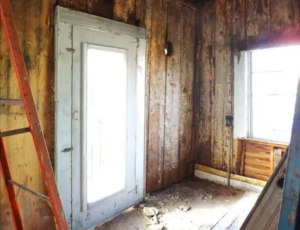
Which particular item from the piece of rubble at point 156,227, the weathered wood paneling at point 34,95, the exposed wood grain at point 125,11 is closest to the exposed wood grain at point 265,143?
the piece of rubble at point 156,227

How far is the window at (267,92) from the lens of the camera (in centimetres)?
312

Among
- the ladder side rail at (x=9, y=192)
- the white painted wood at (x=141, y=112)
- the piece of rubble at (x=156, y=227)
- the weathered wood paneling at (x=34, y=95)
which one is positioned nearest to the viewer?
the ladder side rail at (x=9, y=192)

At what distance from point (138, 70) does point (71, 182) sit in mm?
1362

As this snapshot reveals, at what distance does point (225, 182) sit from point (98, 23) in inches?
105

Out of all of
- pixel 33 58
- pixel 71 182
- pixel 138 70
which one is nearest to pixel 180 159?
pixel 138 70

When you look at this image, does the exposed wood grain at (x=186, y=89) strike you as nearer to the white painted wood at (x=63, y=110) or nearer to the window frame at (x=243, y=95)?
the window frame at (x=243, y=95)

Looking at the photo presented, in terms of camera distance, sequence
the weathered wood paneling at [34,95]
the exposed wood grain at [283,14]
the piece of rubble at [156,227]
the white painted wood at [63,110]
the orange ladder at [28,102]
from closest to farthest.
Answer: the orange ladder at [28,102] < the weathered wood paneling at [34,95] < the white painted wood at [63,110] < the piece of rubble at [156,227] < the exposed wood grain at [283,14]

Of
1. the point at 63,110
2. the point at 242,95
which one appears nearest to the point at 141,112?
the point at 63,110

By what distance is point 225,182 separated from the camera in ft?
11.8

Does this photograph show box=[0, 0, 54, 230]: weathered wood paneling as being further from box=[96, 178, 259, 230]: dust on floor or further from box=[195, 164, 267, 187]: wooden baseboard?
box=[195, 164, 267, 187]: wooden baseboard

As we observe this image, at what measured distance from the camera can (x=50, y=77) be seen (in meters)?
2.16

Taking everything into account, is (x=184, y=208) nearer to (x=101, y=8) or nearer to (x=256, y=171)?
(x=256, y=171)

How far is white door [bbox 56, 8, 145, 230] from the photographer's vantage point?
7.27ft

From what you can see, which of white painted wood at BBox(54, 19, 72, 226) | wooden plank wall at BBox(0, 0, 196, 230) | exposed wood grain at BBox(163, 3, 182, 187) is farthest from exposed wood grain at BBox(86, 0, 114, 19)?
exposed wood grain at BBox(163, 3, 182, 187)
